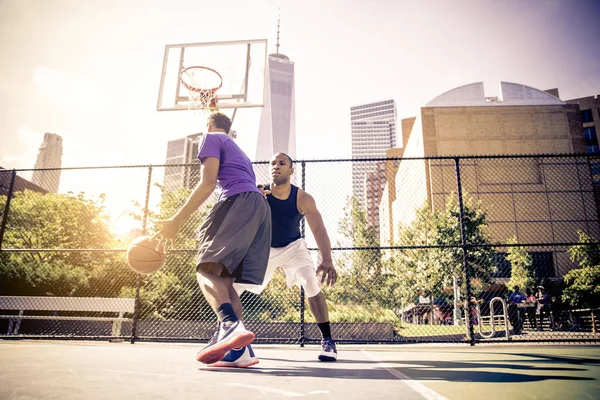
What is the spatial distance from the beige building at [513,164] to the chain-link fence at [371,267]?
0.13m

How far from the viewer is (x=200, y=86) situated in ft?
31.6

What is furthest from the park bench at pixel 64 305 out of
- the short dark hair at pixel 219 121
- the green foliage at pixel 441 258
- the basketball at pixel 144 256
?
the green foliage at pixel 441 258

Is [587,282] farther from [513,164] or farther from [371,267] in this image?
[513,164]

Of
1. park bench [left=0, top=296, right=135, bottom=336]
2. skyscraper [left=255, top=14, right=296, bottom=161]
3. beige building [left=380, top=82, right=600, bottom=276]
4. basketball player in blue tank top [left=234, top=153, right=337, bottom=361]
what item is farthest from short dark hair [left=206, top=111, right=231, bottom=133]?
skyscraper [left=255, top=14, right=296, bottom=161]

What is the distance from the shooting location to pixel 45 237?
23.1 meters

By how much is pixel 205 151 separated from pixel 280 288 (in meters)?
10.4

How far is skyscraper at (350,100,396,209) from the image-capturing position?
559 ft

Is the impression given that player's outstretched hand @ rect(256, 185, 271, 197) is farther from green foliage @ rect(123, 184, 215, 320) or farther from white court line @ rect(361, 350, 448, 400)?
green foliage @ rect(123, 184, 215, 320)

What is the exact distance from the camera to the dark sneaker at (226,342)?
226cm

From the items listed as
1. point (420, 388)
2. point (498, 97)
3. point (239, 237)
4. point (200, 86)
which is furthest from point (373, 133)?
point (420, 388)

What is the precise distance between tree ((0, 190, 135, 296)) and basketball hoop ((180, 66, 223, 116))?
7780 millimetres

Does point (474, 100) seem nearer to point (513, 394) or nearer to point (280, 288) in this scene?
point (280, 288)

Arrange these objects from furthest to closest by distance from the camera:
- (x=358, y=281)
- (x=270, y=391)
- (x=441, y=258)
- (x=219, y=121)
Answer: (x=358, y=281) < (x=441, y=258) < (x=219, y=121) < (x=270, y=391)

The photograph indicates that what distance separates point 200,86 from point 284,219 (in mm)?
7339
